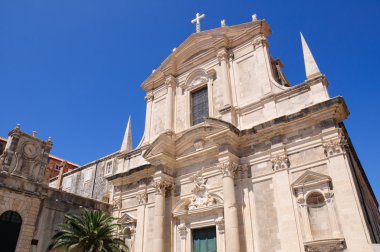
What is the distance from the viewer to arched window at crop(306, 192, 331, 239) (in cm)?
1034

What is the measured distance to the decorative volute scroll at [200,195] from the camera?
44.2 feet

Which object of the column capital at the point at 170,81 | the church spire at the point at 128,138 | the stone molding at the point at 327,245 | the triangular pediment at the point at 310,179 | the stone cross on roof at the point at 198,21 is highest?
the stone cross on roof at the point at 198,21

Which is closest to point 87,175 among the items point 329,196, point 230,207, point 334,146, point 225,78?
point 225,78

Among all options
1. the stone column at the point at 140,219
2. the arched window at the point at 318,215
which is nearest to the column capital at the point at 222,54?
the stone column at the point at 140,219

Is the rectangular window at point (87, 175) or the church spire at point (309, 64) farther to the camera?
the rectangular window at point (87, 175)

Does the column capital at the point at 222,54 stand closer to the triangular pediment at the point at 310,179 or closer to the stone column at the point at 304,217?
the triangular pediment at the point at 310,179

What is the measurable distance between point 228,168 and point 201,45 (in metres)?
8.48

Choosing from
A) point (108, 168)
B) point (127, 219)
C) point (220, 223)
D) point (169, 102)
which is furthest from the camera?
point (108, 168)

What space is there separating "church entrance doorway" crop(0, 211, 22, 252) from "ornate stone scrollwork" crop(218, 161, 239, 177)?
29.9ft

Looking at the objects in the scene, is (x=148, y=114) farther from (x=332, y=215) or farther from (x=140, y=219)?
(x=332, y=215)

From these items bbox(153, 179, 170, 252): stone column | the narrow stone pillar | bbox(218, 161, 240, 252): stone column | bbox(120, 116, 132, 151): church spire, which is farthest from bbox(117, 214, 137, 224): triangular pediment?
the narrow stone pillar

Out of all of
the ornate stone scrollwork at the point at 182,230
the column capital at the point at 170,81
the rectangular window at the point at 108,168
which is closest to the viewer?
the ornate stone scrollwork at the point at 182,230

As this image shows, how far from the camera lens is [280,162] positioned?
12047mm

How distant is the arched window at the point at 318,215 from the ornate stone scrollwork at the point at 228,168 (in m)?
3.13
